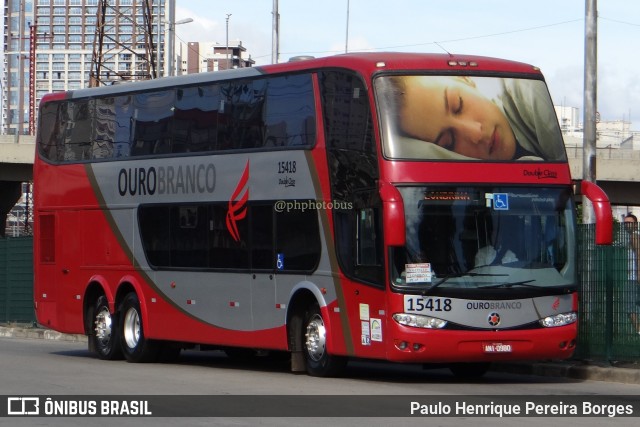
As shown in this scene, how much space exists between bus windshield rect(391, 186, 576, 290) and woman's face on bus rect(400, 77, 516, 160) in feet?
1.74

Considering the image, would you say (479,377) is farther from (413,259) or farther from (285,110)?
(285,110)

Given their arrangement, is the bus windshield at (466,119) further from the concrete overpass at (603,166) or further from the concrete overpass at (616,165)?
the concrete overpass at (616,165)

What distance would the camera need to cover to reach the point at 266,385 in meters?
16.6

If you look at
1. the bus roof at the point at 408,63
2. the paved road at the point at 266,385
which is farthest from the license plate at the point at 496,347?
the bus roof at the point at 408,63

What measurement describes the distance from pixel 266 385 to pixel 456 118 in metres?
4.00

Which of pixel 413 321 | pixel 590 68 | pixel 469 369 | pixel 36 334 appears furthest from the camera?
pixel 36 334

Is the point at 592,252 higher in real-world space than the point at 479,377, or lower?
higher

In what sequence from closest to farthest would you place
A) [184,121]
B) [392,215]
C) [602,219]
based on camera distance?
[392,215]
[602,219]
[184,121]

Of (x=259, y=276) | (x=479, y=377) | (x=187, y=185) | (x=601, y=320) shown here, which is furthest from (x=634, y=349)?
(x=187, y=185)

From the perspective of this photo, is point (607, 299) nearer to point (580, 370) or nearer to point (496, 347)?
point (580, 370)

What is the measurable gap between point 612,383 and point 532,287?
1.85 meters

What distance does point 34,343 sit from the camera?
2919cm

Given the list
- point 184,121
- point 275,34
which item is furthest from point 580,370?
point 275,34

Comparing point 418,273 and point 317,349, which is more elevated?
point 418,273
